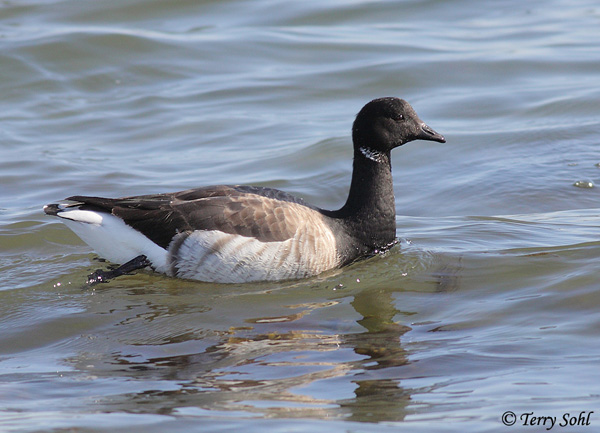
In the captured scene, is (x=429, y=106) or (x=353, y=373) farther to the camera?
(x=429, y=106)

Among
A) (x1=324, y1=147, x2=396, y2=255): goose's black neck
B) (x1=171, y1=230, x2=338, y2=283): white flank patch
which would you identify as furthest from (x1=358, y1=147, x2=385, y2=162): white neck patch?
(x1=171, y1=230, x2=338, y2=283): white flank patch

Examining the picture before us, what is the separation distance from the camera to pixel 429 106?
47.7ft

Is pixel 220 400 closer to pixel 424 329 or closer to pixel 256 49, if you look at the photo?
pixel 424 329

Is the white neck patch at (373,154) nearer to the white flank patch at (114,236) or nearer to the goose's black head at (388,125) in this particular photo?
the goose's black head at (388,125)

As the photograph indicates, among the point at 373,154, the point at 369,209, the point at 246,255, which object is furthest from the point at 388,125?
the point at 246,255

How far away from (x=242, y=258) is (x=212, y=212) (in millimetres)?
533

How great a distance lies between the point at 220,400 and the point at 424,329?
2.17 m

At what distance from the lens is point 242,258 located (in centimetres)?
824

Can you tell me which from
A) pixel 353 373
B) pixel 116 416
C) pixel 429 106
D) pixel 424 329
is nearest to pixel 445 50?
pixel 429 106

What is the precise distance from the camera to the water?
5781mm

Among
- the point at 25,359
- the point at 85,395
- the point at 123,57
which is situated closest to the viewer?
the point at 85,395

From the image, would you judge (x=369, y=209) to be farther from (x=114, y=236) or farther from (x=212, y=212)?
(x=114, y=236)

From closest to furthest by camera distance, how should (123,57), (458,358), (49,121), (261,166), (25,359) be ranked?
(458,358) < (25,359) < (261,166) < (49,121) < (123,57)

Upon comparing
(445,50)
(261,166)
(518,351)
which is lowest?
(518,351)
